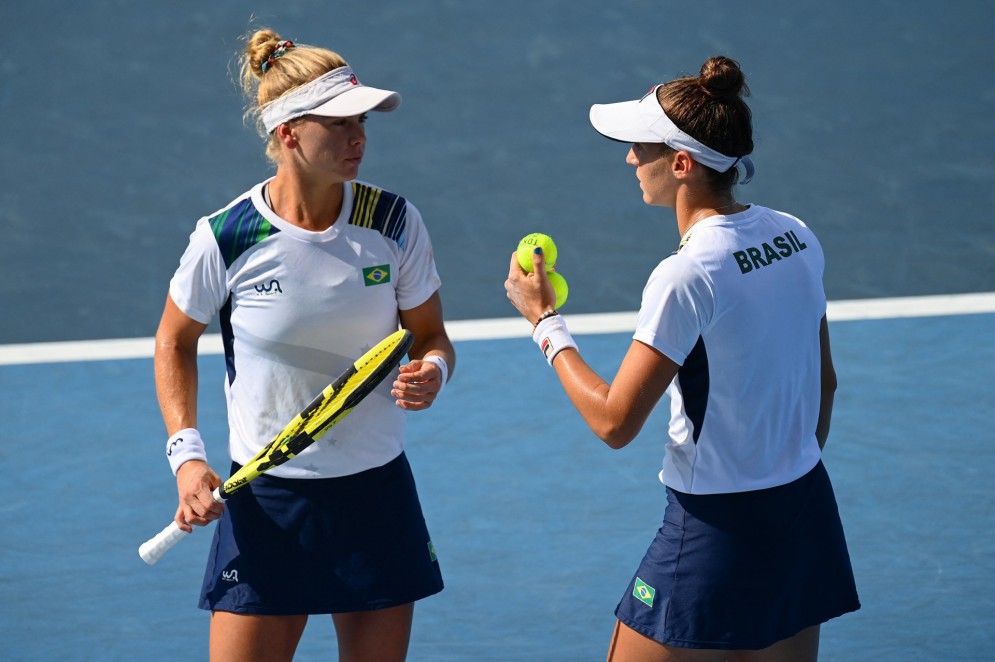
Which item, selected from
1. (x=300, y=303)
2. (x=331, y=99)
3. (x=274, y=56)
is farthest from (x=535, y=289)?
(x=274, y=56)

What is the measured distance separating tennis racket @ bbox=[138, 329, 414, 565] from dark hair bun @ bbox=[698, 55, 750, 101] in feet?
3.04

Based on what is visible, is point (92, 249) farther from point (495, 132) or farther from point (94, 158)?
point (495, 132)

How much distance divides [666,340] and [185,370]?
130 centimetres

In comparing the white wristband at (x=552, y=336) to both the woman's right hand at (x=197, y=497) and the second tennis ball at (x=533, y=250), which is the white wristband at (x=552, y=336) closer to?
the second tennis ball at (x=533, y=250)

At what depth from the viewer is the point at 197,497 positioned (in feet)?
10.8

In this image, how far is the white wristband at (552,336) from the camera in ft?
10.6

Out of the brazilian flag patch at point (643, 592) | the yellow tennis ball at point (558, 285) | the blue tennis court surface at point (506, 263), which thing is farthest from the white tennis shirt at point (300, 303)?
the blue tennis court surface at point (506, 263)

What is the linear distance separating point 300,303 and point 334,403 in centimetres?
28

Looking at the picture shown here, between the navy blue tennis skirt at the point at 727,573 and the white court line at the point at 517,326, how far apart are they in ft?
15.0

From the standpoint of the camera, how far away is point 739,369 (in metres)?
3.05

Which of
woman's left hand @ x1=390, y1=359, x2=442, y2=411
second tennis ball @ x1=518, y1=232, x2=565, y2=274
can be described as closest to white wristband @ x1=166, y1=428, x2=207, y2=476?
woman's left hand @ x1=390, y1=359, x2=442, y2=411

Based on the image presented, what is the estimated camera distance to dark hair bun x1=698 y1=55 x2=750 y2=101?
314 centimetres

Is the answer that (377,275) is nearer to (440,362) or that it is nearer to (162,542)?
(440,362)

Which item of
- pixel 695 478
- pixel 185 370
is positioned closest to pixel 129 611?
pixel 185 370
